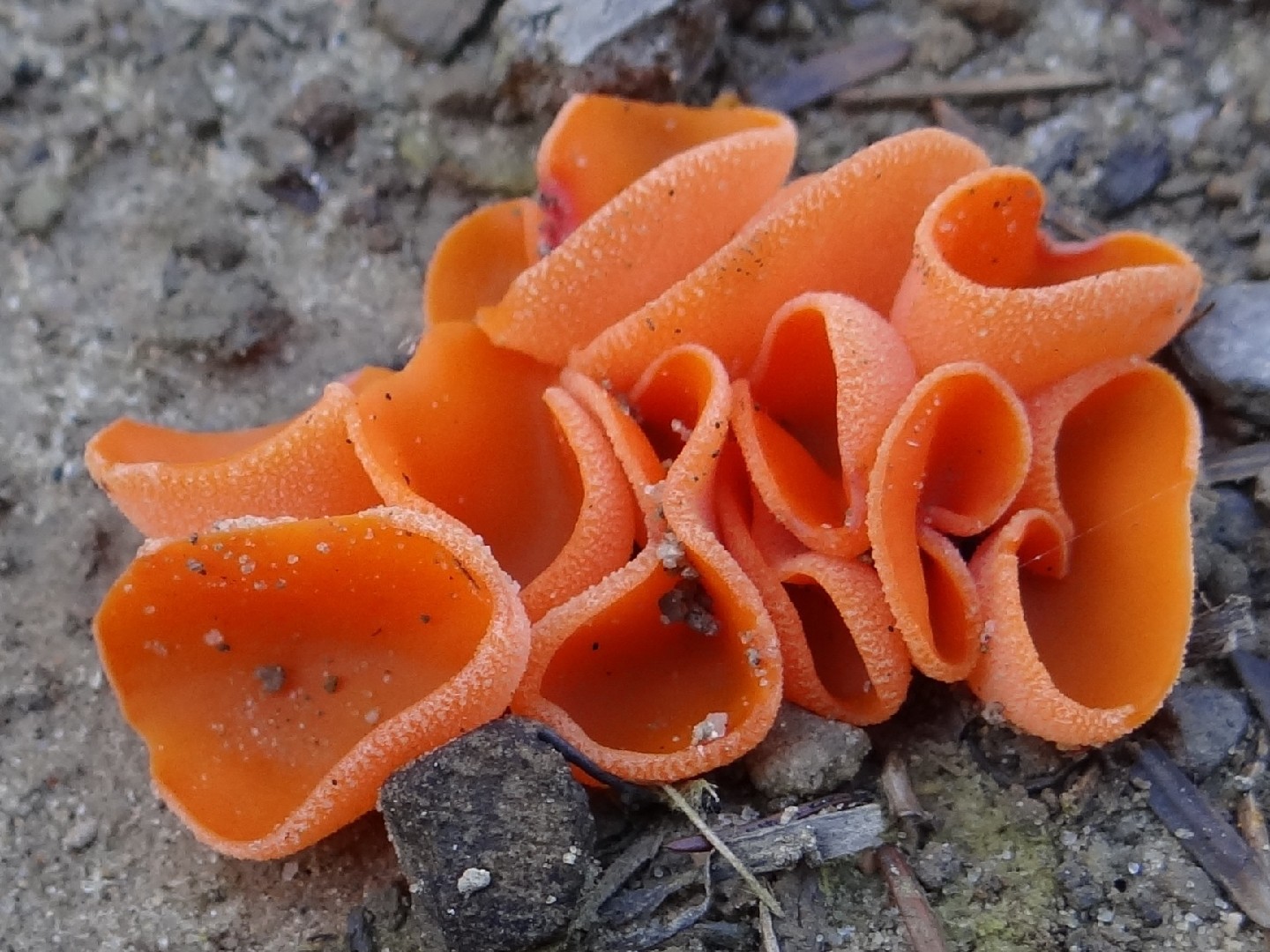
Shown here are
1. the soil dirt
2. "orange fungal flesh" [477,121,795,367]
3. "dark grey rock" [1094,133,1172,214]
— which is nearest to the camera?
"orange fungal flesh" [477,121,795,367]

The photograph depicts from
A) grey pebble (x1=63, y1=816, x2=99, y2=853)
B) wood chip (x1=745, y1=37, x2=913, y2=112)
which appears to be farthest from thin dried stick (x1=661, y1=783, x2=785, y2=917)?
wood chip (x1=745, y1=37, x2=913, y2=112)

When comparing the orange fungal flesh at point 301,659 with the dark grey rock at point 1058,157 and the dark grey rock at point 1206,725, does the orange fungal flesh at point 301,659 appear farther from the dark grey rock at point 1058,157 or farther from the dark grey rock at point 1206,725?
the dark grey rock at point 1058,157

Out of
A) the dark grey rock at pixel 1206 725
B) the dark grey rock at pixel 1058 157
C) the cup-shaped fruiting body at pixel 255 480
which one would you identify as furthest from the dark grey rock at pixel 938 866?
the dark grey rock at pixel 1058 157

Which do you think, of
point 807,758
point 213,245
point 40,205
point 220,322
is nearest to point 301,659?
point 807,758

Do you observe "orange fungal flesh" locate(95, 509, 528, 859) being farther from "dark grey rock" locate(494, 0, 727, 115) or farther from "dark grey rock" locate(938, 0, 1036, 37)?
"dark grey rock" locate(938, 0, 1036, 37)

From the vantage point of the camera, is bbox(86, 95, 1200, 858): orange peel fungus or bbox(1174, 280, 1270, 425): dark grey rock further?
bbox(1174, 280, 1270, 425): dark grey rock
